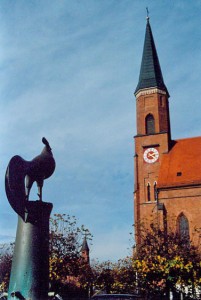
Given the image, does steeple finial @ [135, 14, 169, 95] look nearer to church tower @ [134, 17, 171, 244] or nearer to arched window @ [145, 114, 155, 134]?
church tower @ [134, 17, 171, 244]

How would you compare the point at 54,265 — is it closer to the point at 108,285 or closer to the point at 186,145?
the point at 108,285

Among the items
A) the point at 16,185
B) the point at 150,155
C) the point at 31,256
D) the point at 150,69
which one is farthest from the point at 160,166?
the point at 31,256

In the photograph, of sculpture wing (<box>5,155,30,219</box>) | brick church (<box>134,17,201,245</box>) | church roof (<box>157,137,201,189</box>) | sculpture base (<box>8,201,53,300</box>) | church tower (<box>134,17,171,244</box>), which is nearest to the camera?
sculpture base (<box>8,201,53,300</box>)

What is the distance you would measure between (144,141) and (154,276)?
22984mm

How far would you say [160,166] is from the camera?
43.9 metres

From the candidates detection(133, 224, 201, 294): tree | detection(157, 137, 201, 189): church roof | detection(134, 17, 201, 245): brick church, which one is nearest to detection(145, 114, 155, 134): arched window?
detection(134, 17, 201, 245): brick church

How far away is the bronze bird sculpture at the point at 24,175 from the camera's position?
9.86 metres

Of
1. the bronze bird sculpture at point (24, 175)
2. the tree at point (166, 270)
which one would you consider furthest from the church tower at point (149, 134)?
the bronze bird sculpture at point (24, 175)

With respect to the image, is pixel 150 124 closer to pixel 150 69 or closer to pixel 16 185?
pixel 150 69

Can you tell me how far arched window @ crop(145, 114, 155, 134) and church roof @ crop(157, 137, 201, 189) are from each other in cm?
322

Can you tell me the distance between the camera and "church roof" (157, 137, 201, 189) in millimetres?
40938

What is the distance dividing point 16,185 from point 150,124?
123 ft

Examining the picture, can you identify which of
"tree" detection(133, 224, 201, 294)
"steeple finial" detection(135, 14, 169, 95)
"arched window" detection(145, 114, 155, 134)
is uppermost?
"steeple finial" detection(135, 14, 169, 95)

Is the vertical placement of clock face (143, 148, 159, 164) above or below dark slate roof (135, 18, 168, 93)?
below
